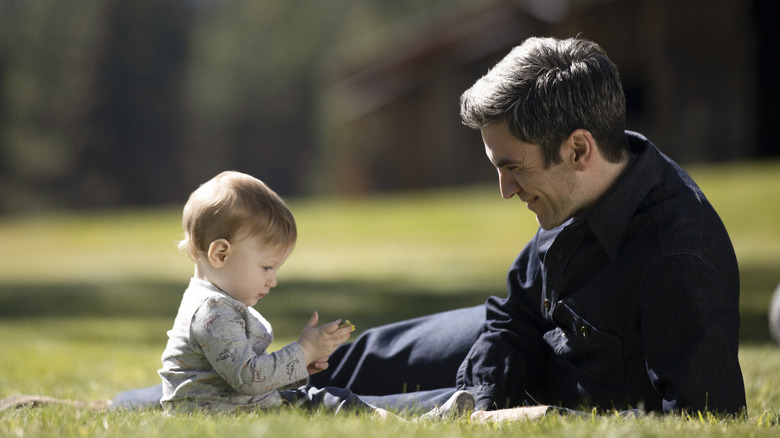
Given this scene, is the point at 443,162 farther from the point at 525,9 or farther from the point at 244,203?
the point at 244,203

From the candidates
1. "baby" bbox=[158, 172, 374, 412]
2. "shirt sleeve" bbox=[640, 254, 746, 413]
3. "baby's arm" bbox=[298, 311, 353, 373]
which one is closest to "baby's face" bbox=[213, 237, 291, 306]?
"baby" bbox=[158, 172, 374, 412]

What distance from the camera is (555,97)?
2992 millimetres

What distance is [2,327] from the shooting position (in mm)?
8016

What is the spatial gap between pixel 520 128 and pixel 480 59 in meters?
16.4

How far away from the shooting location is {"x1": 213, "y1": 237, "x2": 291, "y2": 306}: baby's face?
3.25 m

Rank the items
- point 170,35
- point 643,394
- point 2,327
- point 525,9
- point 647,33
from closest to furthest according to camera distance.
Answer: point 643,394
point 2,327
point 647,33
point 525,9
point 170,35

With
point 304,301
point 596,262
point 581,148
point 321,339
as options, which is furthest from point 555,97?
point 304,301

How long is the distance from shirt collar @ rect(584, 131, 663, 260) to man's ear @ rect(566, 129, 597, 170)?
0.45ft

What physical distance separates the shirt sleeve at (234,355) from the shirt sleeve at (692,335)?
1.30 meters

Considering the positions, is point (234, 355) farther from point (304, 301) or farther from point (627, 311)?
point (304, 301)

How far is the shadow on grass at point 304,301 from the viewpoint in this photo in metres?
7.89

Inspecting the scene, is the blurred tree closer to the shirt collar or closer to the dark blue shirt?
the dark blue shirt

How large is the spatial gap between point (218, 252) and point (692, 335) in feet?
5.53

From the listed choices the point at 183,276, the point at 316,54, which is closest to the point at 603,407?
the point at 183,276
